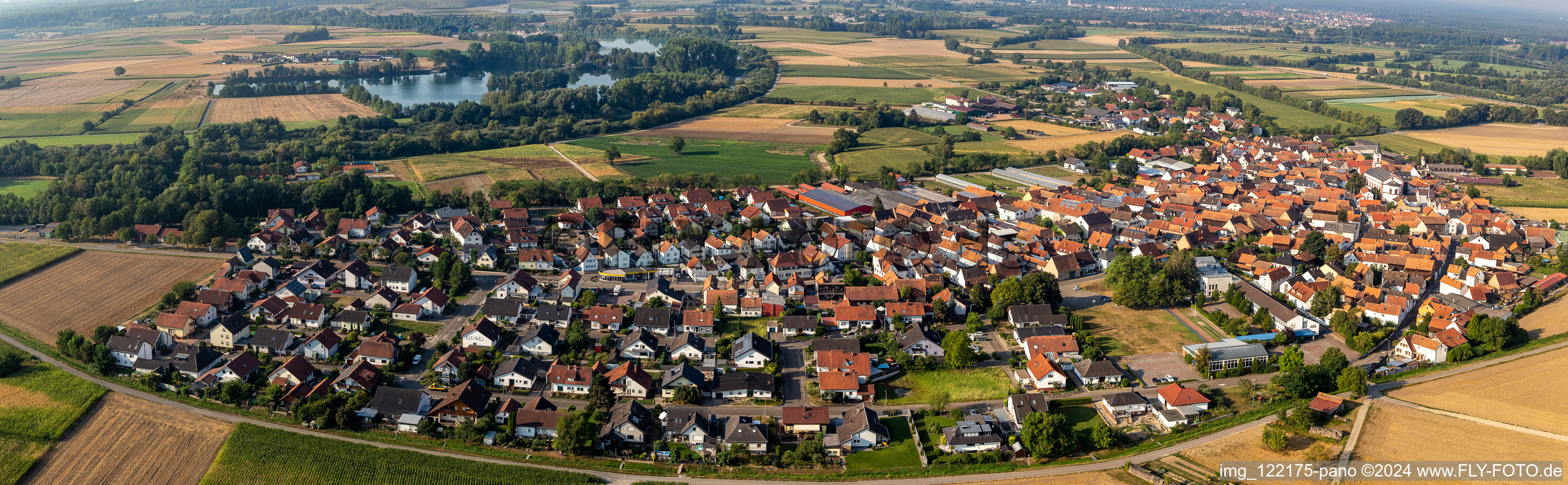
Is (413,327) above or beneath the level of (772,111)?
beneath

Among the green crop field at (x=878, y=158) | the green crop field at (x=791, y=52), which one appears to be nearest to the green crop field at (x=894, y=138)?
the green crop field at (x=878, y=158)

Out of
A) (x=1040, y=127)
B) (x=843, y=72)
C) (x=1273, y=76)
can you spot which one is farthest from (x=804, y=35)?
(x=1040, y=127)

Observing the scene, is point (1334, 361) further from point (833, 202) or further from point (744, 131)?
point (744, 131)

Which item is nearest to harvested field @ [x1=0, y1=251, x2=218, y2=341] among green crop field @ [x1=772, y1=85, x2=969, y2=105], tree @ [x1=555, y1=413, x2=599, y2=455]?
tree @ [x1=555, y1=413, x2=599, y2=455]

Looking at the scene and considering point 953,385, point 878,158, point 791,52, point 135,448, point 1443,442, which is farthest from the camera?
point 791,52

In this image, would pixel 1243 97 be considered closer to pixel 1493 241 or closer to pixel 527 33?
pixel 1493 241

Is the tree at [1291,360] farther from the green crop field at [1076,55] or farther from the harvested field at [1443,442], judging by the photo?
the green crop field at [1076,55]

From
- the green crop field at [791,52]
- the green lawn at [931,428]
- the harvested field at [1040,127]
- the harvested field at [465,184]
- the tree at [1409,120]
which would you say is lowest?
the green lawn at [931,428]
